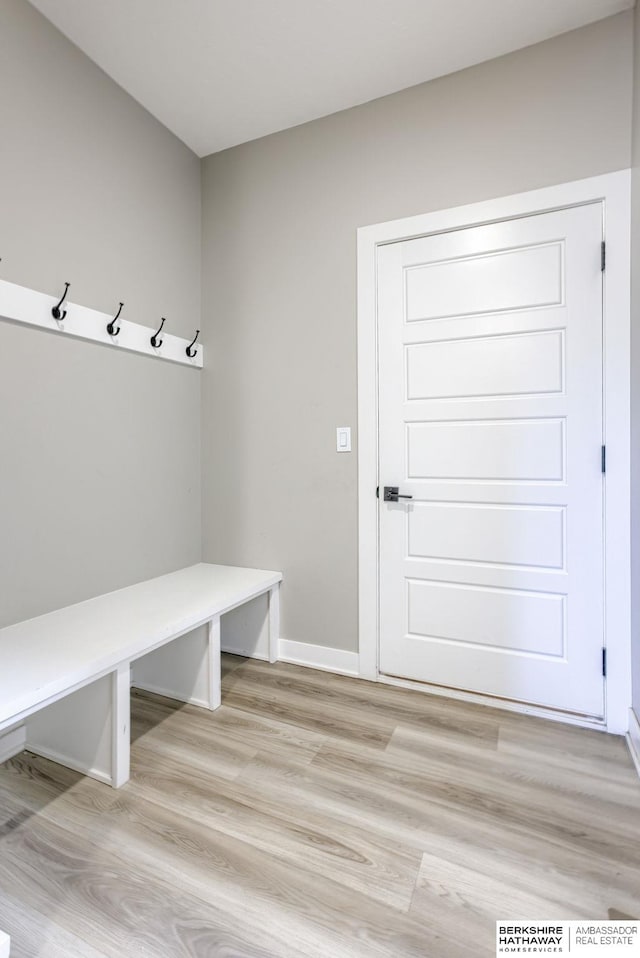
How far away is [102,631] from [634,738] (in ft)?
6.38

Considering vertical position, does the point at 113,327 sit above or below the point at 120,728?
above

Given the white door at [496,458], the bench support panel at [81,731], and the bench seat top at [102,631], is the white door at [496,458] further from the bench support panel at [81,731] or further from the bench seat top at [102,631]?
the bench support panel at [81,731]

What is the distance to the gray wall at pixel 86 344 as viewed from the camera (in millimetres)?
1698

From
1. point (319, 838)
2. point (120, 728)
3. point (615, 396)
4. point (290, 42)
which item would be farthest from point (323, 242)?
point (319, 838)

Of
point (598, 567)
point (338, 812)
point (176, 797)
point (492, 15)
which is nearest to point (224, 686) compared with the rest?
point (176, 797)

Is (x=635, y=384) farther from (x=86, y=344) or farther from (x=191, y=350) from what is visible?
(x=86, y=344)

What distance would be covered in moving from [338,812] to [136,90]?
3.03 meters

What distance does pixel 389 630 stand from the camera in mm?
2211

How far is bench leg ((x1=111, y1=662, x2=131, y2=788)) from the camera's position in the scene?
1496 mm

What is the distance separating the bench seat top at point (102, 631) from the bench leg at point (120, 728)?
0.21 feet

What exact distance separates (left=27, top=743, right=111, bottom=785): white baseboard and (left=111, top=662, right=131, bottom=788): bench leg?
5 centimetres

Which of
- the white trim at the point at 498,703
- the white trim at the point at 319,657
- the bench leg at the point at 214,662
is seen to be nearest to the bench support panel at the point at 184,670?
the bench leg at the point at 214,662

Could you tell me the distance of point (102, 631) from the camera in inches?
65.1

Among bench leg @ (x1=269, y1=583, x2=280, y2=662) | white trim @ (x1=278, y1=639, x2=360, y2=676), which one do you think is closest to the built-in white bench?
bench leg @ (x1=269, y1=583, x2=280, y2=662)
